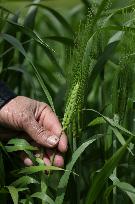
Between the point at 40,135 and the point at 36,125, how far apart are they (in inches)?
1.0

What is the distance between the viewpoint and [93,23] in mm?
1364

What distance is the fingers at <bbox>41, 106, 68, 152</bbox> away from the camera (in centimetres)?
130

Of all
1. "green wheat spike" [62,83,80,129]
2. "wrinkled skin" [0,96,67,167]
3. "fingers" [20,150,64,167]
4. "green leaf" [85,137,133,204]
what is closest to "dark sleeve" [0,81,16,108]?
"wrinkled skin" [0,96,67,167]

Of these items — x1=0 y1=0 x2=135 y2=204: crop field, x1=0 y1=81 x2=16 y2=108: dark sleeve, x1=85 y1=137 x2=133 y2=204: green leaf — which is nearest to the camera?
x1=85 y1=137 x2=133 y2=204: green leaf

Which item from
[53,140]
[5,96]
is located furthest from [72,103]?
[5,96]

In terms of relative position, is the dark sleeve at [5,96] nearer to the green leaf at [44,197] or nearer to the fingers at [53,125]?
the fingers at [53,125]

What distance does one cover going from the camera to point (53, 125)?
4.40 feet

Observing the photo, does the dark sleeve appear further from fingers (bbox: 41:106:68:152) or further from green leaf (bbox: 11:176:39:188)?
green leaf (bbox: 11:176:39:188)

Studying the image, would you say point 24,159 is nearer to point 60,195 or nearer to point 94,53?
point 60,195

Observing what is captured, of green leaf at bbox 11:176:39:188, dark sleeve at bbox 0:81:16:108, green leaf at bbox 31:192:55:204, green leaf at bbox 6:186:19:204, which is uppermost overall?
dark sleeve at bbox 0:81:16:108

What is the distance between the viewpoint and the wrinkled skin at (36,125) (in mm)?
1311

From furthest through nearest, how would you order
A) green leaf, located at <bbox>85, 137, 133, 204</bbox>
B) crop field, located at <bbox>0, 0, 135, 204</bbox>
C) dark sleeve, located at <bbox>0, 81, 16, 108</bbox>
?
dark sleeve, located at <bbox>0, 81, 16, 108</bbox> → crop field, located at <bbox>0, 0, 135, 204</bbox> → green leaf, located at <bbox>85, 137, 133, 204</bbox>

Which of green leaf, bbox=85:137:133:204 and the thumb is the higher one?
the thumb

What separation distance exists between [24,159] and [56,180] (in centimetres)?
9
